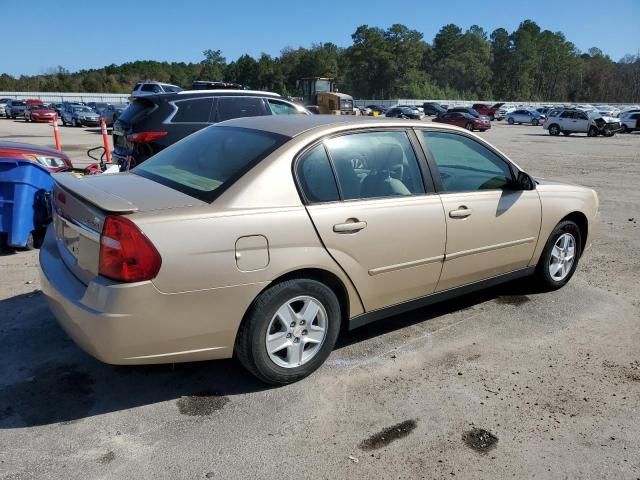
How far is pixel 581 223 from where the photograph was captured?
5.16m

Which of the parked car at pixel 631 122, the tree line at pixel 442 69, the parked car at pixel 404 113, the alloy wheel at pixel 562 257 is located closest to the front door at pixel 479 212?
the alloy wheel at pixel 562 257

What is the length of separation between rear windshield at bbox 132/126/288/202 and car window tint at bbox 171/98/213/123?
3961 millimetres

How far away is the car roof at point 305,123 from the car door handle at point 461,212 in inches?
26.3

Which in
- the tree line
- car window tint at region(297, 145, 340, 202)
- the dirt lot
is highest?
the tree line

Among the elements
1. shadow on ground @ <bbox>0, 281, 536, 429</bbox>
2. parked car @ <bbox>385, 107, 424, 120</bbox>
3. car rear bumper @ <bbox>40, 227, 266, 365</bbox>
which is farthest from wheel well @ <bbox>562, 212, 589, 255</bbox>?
parked car @ <bbox>385, 107, 424, 120</bbox>

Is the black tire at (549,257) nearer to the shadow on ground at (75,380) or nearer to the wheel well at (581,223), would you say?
the wheel well at (581,223)

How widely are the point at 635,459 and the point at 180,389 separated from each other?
2.56 meters

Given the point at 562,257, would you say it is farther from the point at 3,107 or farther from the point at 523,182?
the point at 3,107

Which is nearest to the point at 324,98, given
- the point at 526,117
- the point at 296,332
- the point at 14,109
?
the point at 526,117

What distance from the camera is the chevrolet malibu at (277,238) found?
2781 mm

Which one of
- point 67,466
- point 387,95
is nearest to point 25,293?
point 67,466

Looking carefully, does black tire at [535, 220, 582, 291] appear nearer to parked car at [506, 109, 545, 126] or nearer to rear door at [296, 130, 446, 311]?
rear door at [296, 130, 446, 311]

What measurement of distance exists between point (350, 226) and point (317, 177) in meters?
0.38

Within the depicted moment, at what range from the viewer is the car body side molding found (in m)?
3.63
